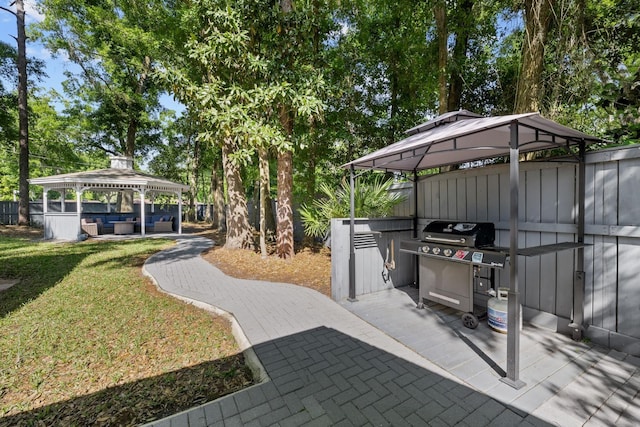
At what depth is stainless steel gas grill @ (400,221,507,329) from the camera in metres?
2.82

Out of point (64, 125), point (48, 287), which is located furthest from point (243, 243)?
point (64, 125)

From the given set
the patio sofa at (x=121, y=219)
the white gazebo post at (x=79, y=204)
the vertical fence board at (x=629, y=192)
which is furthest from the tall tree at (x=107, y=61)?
the vertical fence board at (x=629, y=192)

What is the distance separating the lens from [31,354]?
2807 mm

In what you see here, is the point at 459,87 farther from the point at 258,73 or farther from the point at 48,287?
the point at 48,287

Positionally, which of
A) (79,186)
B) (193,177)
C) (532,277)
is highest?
(193,177)

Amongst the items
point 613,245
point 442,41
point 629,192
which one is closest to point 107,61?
point 442,41

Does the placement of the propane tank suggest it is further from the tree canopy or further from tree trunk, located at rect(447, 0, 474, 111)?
tree trunk, located at rect(447, 0, 474, 111)

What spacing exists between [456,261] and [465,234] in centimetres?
32

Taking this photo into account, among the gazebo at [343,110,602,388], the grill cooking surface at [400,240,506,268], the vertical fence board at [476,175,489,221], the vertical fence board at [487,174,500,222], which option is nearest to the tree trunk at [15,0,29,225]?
the gazebo at [343,110,602,388]

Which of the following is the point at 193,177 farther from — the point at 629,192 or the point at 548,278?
the point at 629,192

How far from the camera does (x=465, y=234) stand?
2.97 metres

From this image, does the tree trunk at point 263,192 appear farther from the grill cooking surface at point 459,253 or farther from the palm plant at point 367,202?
the grill cooking surface at point 459,253

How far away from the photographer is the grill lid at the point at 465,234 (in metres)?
2.92

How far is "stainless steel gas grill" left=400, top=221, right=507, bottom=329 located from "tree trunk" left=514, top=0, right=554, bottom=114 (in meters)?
2.35
